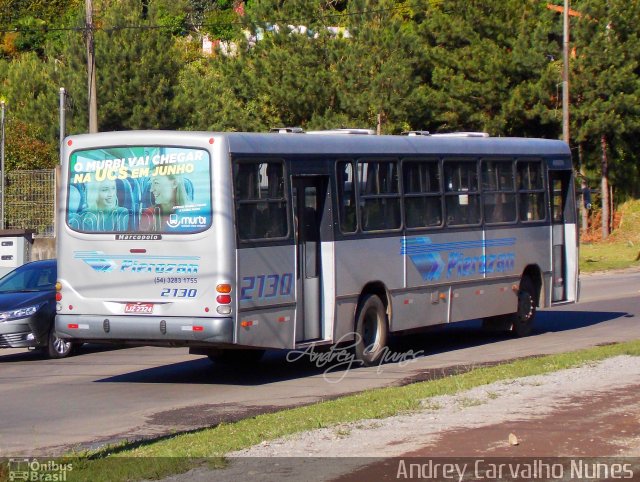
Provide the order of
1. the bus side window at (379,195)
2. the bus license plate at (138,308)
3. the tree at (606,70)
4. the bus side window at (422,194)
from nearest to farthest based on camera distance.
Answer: the bus license plate at (138,308), the bus side window at (379,195), the bus side window at (422,194), the tree at (606,70)

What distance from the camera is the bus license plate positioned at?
42.7 ft

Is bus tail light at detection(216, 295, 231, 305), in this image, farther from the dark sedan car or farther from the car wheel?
the car wheel

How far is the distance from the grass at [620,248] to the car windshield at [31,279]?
69.6 ft

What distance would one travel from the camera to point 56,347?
1672 centimetres

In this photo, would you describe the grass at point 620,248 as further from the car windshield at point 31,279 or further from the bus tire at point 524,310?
the car windshield at point 31,279

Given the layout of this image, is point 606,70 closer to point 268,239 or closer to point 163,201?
point 268,239

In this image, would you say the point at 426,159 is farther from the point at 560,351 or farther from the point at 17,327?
the point at 17,327

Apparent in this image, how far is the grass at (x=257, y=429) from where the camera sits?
7.98m

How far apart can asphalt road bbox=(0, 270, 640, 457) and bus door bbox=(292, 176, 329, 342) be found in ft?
2.43

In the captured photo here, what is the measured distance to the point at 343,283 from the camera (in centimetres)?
1443

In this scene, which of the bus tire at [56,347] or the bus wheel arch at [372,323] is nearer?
the bus wheel arch at [372,323]

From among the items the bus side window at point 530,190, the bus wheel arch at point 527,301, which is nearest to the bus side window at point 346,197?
the bus side window at point 530,190

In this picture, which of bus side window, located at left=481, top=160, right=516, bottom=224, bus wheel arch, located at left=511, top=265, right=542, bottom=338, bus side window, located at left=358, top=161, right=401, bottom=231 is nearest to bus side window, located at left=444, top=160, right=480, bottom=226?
bus side window, located at left=481, top=160, right=516, bottom=224

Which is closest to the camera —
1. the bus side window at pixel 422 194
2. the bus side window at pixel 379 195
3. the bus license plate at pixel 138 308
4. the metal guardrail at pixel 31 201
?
the bus license plate at pixel 138 308
